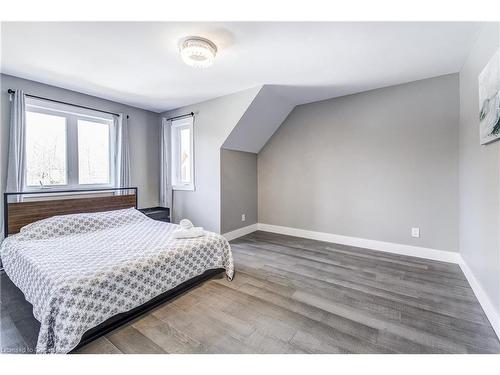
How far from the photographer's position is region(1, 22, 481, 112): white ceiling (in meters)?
1.81

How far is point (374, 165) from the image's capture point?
3.23 metres

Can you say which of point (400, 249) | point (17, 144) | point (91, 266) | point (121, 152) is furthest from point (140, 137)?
point (400, 249)

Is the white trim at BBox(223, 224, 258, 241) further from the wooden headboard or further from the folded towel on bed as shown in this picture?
the wooden headboard

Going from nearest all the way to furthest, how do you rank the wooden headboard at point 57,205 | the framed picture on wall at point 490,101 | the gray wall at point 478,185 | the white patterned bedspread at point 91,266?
the white patterned bedspread at point 91,266 → the framed picture on wall at point 490,101 → the gray wall at point 478,185 → the wooden headboard at point 57,205

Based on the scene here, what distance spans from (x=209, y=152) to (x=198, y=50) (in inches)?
72.5

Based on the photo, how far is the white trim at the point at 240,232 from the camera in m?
3.74

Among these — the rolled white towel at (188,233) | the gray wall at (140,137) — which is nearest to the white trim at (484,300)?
the rolled white towel at (188,233)

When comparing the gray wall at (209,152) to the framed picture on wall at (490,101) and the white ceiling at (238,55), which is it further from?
the framed picture on wall at (490,101)

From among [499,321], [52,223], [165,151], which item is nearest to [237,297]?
[499,321]

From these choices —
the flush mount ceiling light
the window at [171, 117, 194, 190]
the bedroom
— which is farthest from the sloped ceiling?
the flush mount ceiling light

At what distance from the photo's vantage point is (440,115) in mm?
2764

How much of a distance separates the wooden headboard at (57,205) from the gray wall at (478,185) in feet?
14.0

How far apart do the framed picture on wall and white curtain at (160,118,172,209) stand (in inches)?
163

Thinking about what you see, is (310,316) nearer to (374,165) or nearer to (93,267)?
(93,267)
